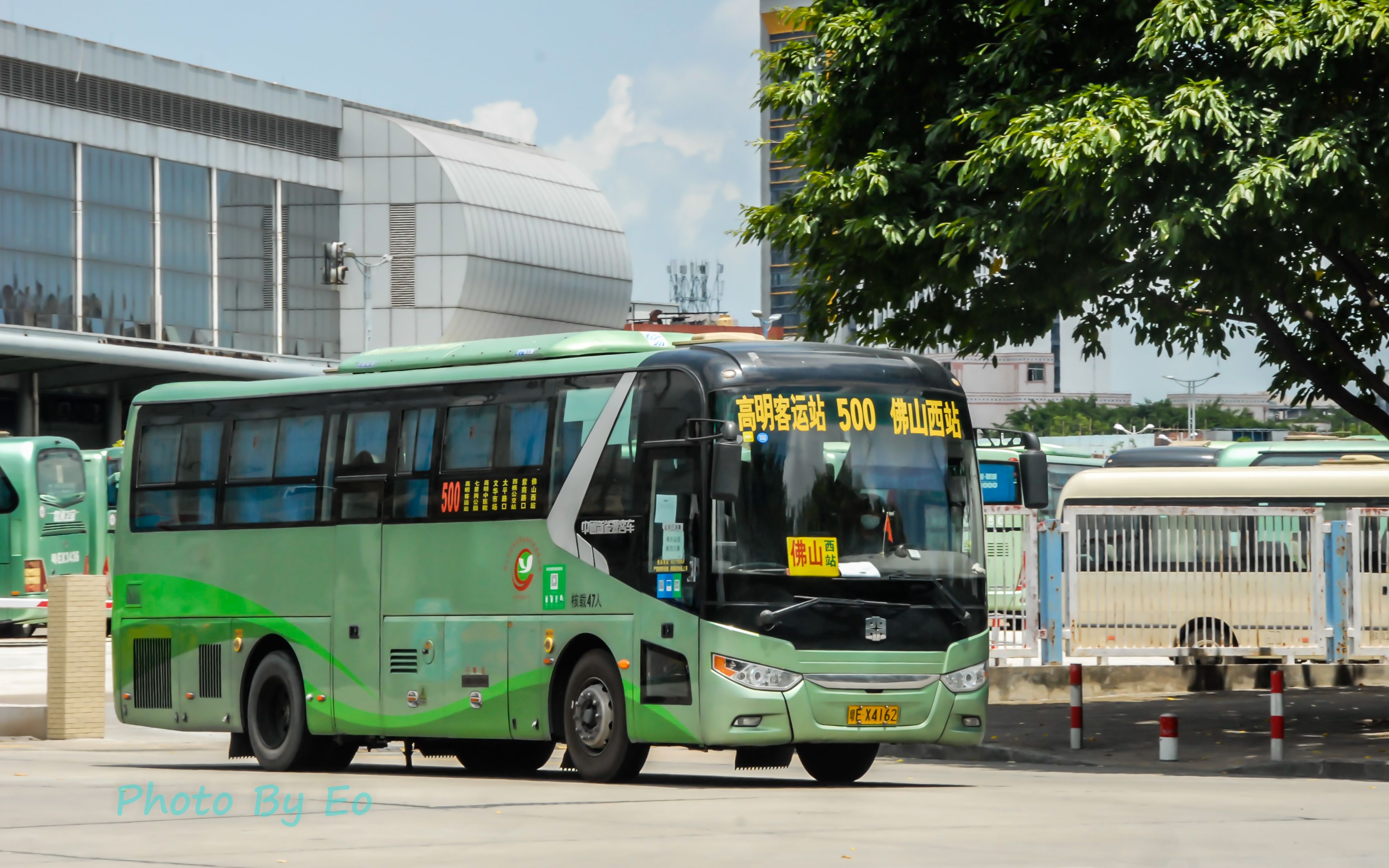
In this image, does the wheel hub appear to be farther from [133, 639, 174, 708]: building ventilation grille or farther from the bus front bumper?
[133, 639, 174, 708]: building ventilation grille

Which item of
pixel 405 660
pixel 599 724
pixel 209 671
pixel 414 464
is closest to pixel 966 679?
pixel 599 724

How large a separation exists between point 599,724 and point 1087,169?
566cm

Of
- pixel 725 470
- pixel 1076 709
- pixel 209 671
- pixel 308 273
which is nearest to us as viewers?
pixel 725 470

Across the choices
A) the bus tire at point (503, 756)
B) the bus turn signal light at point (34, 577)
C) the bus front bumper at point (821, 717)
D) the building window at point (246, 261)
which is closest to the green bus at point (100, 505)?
the bus turn signal light at point (34, 577)

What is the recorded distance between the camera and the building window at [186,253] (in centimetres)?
6075

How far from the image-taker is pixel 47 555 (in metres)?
36.3

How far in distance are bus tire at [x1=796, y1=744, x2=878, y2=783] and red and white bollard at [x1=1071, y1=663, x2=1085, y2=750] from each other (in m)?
3.68

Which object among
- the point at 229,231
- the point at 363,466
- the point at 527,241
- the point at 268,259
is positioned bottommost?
the point at 363,466

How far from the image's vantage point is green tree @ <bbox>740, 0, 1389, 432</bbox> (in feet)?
53.5

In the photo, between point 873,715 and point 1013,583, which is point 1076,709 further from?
point 1013,583

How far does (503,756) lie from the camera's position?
57.5 ft

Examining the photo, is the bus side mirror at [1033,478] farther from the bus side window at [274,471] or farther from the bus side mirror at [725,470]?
the bus side window at [274,471]

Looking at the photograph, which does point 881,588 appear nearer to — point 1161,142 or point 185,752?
point 1161,142

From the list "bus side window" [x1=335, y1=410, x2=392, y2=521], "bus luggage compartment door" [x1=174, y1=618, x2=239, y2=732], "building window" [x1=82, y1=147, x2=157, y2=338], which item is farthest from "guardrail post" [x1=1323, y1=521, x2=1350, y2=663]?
"building window" [x1=82, y1=147, x2=157, y2=338]
